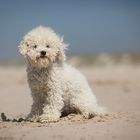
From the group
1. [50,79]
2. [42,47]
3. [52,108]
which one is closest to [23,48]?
[42,47]

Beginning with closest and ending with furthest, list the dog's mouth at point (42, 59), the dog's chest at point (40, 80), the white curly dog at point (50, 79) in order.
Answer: the dog's mouth at point (42, 59) → the white curly dog at point (50, 79) → the dog's chest at point (40, 80)

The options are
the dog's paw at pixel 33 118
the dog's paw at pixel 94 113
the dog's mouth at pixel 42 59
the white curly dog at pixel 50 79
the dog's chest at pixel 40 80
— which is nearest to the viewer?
the dog's mouth at pixel 42 59

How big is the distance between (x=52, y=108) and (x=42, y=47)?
1197 mm

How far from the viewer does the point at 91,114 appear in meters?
12.8

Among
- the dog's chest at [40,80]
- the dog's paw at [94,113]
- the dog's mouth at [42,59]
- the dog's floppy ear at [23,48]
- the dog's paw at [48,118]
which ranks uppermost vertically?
the dog's floppy ear at [23,48]

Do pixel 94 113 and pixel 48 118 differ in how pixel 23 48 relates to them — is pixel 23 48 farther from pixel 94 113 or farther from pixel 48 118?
pixel 94 113

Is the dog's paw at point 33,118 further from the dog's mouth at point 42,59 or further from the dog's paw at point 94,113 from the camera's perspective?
the dog's mouth at point 42,59

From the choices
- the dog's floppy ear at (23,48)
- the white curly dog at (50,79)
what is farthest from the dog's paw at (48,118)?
the dog's floppy ear at (23,48)

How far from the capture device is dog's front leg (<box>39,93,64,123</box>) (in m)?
12.2

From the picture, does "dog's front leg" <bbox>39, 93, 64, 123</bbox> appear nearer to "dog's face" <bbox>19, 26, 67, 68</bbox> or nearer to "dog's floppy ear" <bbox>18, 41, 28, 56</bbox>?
"dog's face" <bbox>19, 26, 67, 68</bbox>

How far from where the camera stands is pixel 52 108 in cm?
1230

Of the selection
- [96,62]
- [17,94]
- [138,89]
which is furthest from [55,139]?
[96,62]

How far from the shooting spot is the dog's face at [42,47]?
12039 millimetres

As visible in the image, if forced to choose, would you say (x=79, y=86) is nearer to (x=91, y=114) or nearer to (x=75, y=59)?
(x=91, y=114)
